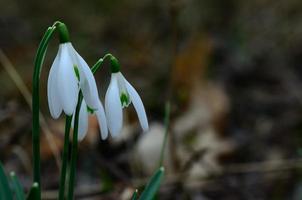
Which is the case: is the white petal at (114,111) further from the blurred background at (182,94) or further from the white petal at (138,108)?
the blurred background at (182,94)

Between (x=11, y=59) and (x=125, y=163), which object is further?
(x=11, y=59)

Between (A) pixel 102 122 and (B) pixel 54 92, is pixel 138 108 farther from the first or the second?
(B) pixel 54 92

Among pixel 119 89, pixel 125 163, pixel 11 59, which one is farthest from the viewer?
pixel 11 59

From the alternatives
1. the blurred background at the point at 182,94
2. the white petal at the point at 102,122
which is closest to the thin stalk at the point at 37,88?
the white petal at the point at 102,122

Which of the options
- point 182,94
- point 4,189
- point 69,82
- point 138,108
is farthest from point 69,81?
point 182,94

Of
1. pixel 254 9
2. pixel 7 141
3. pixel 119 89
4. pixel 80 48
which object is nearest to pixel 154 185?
pixel 119 89

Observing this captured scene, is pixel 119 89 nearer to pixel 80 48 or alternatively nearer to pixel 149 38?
pixel 80 48

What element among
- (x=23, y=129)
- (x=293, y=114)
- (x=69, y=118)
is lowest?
(x=293, y=114)
